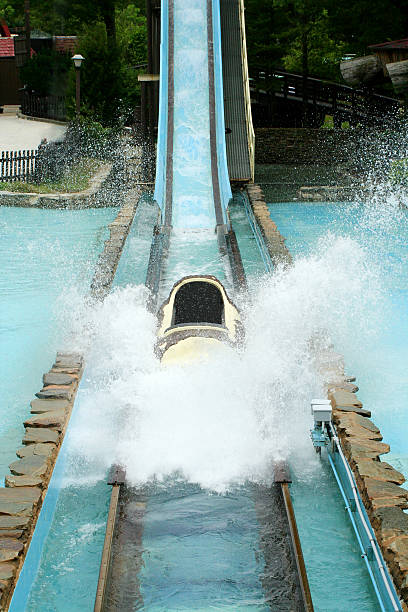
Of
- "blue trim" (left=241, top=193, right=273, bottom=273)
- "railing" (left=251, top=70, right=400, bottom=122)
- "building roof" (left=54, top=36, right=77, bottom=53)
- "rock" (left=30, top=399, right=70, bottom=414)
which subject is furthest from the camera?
"building roof" (left=54, top=36, right=77, bottom=53)

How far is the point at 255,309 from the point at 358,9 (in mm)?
16804

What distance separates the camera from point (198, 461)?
22.0ft

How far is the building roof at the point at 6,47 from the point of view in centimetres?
3310

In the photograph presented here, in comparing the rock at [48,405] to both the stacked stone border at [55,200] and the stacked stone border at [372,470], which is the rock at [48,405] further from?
the stacked stone border at [55,200]

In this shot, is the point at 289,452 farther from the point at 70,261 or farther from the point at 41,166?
the point at 41,166

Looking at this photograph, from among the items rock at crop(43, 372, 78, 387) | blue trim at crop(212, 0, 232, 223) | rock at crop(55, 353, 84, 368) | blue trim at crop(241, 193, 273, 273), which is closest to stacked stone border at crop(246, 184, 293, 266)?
blue trim at crop(241, 193, 273, 273)

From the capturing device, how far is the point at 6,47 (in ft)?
110

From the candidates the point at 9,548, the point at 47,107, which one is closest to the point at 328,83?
the point at 47,107

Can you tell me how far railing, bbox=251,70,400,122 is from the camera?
23.0 m

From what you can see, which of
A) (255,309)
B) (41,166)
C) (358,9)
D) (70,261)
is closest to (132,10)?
(358,9)

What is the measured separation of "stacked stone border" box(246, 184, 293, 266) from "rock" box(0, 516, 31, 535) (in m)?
6.76

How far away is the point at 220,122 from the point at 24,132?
10.9 m

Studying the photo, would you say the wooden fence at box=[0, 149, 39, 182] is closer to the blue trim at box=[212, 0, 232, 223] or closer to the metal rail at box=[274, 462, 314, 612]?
the blue trim at box=[212, 0, 232, 223]

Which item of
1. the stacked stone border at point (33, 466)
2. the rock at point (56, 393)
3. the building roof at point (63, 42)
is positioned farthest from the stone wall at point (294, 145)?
the building roof at point (63, 42)
